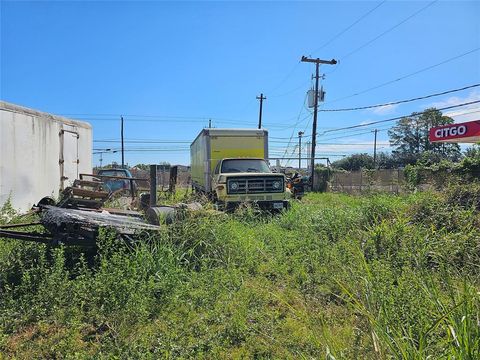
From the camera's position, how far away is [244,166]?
1223 cm

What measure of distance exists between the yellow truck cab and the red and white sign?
12337mm

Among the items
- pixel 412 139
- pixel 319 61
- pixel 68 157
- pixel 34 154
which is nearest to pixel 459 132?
pixel 319 61

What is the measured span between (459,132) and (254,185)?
15296 millimetres

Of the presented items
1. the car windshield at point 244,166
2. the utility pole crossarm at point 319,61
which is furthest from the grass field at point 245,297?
the utility pole crossarm at point 319,61

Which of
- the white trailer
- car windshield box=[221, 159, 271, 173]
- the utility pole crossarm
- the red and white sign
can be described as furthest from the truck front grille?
the utility pole crossarm

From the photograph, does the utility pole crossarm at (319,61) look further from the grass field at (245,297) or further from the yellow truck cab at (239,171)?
the grass field at (245,297)

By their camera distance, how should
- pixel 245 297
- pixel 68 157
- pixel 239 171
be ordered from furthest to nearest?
1. pixel 239 171
2. pixel 68 157
3. pixel 245 297

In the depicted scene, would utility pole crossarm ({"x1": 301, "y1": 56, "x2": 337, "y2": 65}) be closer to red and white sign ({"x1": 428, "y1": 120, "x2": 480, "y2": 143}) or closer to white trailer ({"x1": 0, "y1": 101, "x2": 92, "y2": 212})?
red and white sign ({"x1": 428, "y1": 120, "x2": 480, "y2": 143})

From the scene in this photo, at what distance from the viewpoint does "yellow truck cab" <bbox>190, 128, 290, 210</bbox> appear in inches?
421

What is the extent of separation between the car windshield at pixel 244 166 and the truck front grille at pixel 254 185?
1.22 m

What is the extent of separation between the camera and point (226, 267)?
17.8ft

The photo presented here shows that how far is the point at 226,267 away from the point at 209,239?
0.62 m

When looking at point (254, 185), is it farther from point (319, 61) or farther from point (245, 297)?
point (319, 61)

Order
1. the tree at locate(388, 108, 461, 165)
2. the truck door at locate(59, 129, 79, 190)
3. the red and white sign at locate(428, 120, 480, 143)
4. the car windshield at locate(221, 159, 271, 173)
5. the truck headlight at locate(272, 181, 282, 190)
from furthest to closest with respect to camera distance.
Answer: the tree at locate(388, 108, 461, 165)
the red and white sign at locate(428, 120, 480, 143)
the car windshield at locate(221, 159, 271, 173)
the truck door at locate(59, 129, 79, 190)
the truck headlight at locate(272, 181, 282, 190)
